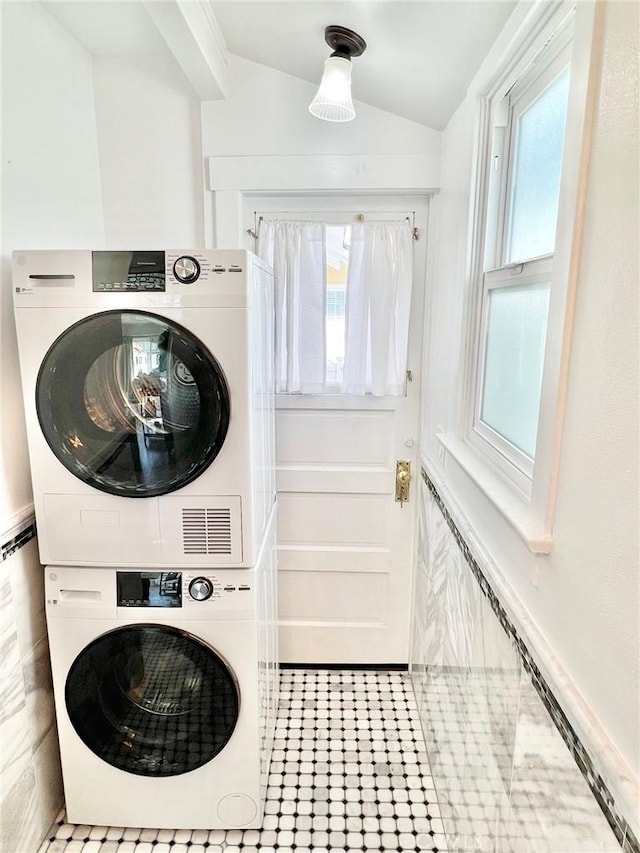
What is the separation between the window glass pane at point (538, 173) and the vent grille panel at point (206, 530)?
1.08 meters

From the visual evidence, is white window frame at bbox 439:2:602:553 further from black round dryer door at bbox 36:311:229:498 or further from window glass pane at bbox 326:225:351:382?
black round dryer door at bbox 36:311:229:498

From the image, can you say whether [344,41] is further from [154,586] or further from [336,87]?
[154,586]

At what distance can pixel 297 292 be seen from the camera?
203 cm

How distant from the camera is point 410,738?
201cm

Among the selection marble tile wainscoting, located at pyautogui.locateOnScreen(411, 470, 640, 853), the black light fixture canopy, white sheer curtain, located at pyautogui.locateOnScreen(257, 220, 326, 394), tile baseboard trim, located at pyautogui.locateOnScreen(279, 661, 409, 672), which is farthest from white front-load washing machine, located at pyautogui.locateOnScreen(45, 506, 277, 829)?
the black light fixture canopy

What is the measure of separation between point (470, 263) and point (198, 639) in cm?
139

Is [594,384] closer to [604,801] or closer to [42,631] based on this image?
[604,801]

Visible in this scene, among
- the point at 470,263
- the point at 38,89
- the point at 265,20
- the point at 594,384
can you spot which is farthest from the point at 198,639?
the point at 265,20

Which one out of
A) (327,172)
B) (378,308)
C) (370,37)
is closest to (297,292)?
(378,308)

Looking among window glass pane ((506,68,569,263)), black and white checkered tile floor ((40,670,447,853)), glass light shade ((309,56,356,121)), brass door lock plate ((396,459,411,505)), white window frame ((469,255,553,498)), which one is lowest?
black and white checkered tile floor ((40,670,447,853))

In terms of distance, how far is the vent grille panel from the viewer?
1.46 metres

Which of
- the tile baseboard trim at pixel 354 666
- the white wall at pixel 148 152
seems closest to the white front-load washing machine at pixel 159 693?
the tile baseboard trim at pixel 354 666

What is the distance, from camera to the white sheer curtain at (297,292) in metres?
2.02

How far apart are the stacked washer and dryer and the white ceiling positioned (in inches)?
28.1
